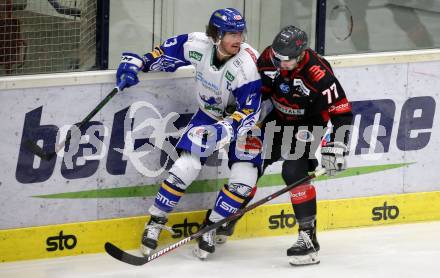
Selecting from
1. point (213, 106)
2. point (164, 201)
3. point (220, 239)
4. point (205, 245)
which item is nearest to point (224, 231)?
point (220, 239)

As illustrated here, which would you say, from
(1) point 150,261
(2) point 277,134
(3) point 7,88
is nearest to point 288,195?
(2) point 277,134

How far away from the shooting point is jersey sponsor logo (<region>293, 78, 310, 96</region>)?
598 cm

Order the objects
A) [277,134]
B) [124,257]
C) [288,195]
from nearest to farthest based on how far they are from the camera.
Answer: [124,257] < [277,134] < [288,195]

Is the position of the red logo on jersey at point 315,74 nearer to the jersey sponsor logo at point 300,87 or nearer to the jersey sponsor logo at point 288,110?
the jersey sponsor logo at point 300,87

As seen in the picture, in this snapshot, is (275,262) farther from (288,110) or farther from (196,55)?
(196,55)

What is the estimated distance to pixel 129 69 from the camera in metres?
6.06

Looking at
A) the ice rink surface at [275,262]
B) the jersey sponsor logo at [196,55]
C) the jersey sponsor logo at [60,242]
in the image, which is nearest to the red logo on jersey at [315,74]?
the jersey sponsor logo at [196,55]

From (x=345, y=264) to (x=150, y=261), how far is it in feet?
3.23

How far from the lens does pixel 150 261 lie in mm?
6035

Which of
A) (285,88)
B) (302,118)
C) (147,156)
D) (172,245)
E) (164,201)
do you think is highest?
(285,88)

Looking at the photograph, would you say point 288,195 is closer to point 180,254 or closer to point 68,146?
point 180,254

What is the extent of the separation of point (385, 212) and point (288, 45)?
1528 millimetres

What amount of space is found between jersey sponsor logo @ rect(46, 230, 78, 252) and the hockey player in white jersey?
1.17 feet

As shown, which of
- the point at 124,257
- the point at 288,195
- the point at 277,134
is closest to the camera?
the point at 124,257
